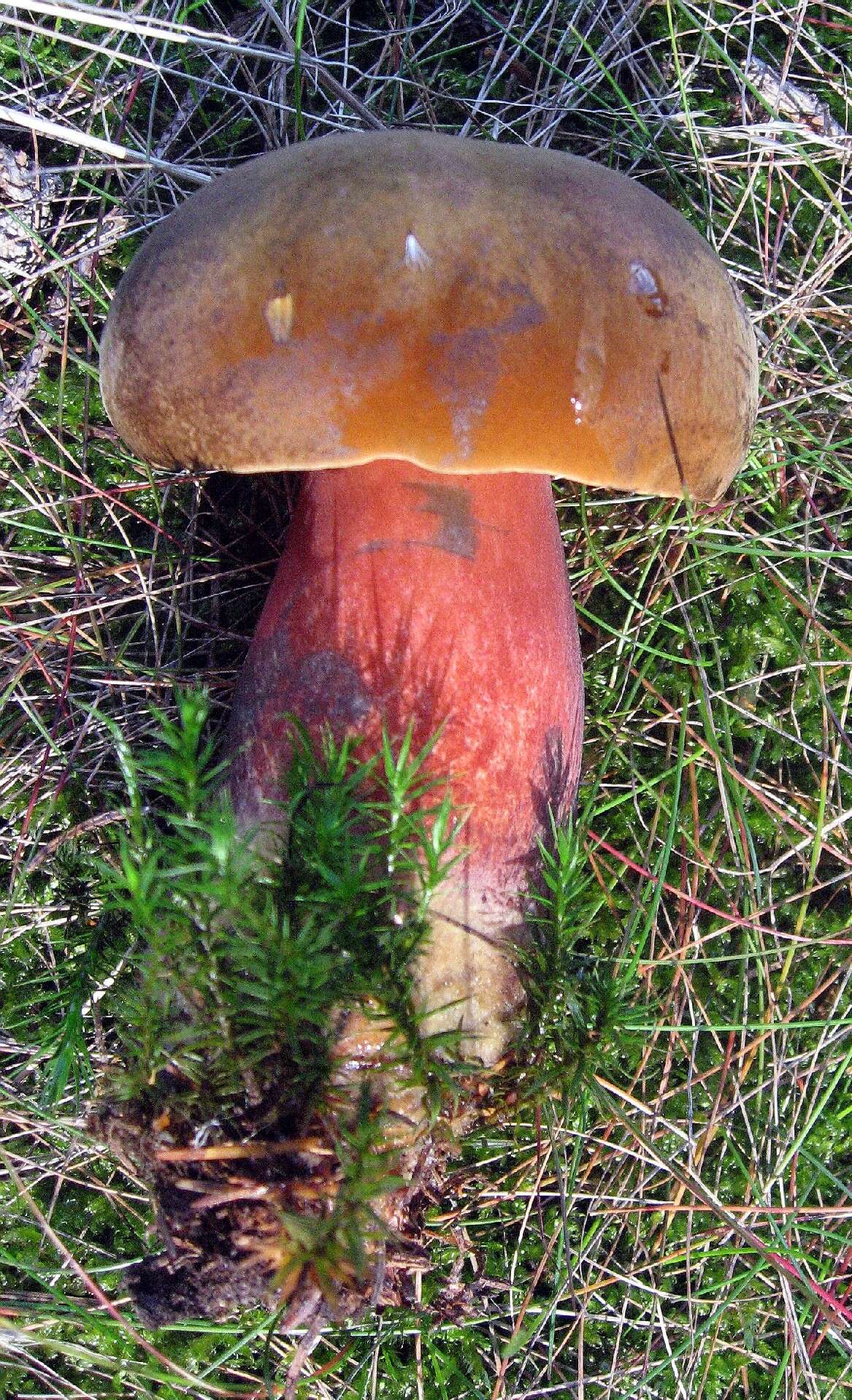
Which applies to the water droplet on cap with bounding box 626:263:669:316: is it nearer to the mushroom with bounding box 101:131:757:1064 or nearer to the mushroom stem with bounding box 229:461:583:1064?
the mushroom with bounding box 101:131:757:1064

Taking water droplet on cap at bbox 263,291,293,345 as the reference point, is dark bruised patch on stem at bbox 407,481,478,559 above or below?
below

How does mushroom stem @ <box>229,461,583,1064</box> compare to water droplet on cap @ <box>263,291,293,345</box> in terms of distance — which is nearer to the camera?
water droplet on cap @ <box>263,291,293,345</box>

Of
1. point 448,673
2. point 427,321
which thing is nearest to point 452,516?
point 448,673

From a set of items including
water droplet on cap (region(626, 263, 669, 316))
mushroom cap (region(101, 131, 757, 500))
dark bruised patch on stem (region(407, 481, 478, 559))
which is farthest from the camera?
dark bruised patch on stem (region(407, 481, 478, 559))

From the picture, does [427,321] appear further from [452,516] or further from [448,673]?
[448,673]

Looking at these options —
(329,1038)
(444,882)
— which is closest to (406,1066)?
(329,1038)

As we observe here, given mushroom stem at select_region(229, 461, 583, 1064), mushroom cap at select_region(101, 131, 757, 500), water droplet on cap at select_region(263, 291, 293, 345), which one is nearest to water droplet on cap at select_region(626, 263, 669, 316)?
mushroom cap at select_region(101, 131, 757, 500)

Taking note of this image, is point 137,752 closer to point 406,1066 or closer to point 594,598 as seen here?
point 406,1066
